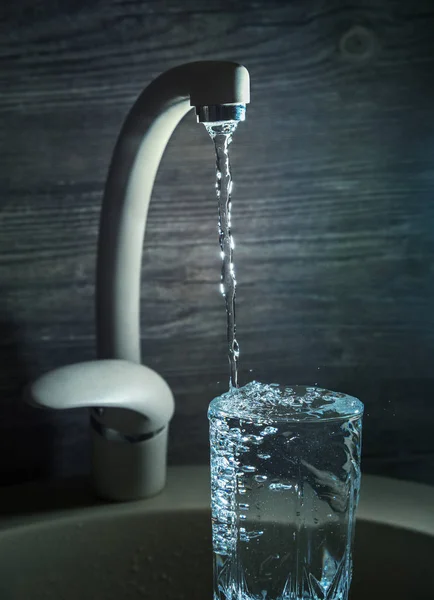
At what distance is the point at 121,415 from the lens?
81cm

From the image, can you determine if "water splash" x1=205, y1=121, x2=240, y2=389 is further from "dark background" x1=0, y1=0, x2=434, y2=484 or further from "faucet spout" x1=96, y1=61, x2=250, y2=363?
"dark background" x1=0, y1=0, x2=434, y2=484

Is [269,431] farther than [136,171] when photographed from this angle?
No

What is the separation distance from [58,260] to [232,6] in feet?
1.05

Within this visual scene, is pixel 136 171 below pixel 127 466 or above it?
above

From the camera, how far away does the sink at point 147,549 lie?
2.56 feet

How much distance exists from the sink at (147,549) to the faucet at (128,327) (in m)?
0.04

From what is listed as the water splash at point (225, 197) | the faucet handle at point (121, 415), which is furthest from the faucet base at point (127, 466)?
the water splash at point (225, 197)

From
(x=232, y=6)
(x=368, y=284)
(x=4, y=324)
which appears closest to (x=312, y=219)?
(x=368, y=284)

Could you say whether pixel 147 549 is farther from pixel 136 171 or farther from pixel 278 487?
pixel 136 171

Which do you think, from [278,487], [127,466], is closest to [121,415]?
[127,466]

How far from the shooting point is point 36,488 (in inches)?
34.8

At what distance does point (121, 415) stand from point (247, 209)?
263 mm

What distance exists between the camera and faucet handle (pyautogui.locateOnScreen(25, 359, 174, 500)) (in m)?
0.74

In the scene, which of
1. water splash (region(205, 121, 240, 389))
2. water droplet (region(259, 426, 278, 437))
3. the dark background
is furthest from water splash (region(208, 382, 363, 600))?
the dark background
